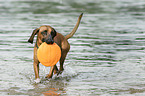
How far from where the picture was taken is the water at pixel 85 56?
9.00 m

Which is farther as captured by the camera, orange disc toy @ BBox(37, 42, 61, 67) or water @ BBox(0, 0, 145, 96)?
water @ BBox(0, 0, 145, 96)

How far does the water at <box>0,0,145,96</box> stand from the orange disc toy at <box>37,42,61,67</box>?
0.60m

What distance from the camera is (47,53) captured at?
349 inches

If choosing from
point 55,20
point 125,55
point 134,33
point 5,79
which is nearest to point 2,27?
point 55,20

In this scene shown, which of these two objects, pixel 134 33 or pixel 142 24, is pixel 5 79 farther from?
pixel 142 24

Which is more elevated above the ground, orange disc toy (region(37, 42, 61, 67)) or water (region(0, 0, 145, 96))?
orange disc toy (region(37, 42, 61, 67))

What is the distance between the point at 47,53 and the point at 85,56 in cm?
351

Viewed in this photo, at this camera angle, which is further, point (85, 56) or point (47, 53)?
point (85, 56)

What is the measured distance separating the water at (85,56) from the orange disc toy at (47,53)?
0.60 m

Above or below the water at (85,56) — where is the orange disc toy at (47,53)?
above

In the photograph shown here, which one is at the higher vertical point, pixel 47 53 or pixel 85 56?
pixel 47 53

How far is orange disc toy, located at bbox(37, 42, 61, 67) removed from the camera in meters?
8.82

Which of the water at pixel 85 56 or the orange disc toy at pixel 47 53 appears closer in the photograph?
the orange disc toy at pixel 47 53

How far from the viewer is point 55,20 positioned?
782 inches
